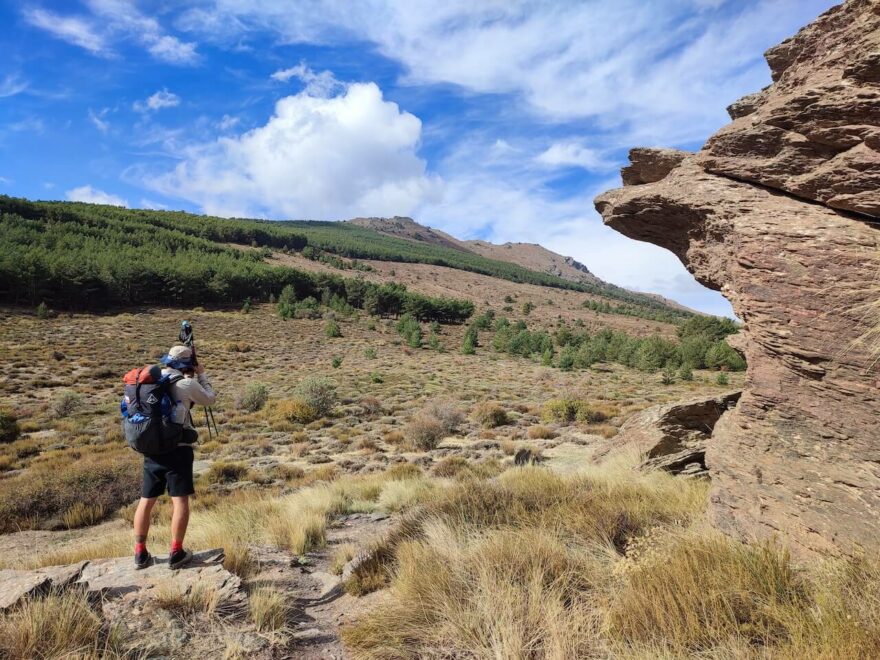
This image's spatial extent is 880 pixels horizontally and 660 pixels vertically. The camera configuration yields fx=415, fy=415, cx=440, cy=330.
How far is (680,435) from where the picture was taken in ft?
26.9

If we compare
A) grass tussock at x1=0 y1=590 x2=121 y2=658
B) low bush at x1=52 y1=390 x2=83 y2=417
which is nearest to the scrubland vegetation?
grass tussock at x1=0 y1=590 x2=121 y2=658

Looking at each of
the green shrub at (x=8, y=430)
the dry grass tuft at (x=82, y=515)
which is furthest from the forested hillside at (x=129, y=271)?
the dry grass tuft at (x=82, y=515)

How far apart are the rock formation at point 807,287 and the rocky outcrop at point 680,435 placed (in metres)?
2.66

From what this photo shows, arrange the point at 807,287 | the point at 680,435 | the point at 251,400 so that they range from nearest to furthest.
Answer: the point at 807,287 < the point at 680,435 < the point at 251,400

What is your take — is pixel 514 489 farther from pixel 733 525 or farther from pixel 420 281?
pixel 420 281

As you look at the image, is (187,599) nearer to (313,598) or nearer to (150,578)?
(150,578)

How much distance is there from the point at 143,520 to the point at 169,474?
0.50m

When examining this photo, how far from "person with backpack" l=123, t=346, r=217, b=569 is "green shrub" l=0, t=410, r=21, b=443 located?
17452 millimetres

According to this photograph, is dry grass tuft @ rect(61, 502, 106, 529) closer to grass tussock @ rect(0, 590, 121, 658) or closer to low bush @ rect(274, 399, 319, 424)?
grass tussock @ rect(0, 590, 121, 658)

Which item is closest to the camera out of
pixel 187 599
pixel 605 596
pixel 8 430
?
pixel 605 596

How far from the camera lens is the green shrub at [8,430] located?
619 inches

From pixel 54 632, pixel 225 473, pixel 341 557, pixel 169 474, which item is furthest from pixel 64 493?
pixel 54 632

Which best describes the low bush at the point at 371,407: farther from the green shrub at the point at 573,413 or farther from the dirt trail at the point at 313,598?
the dirt trail at the point at 313,598

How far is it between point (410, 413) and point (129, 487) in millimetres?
12472
